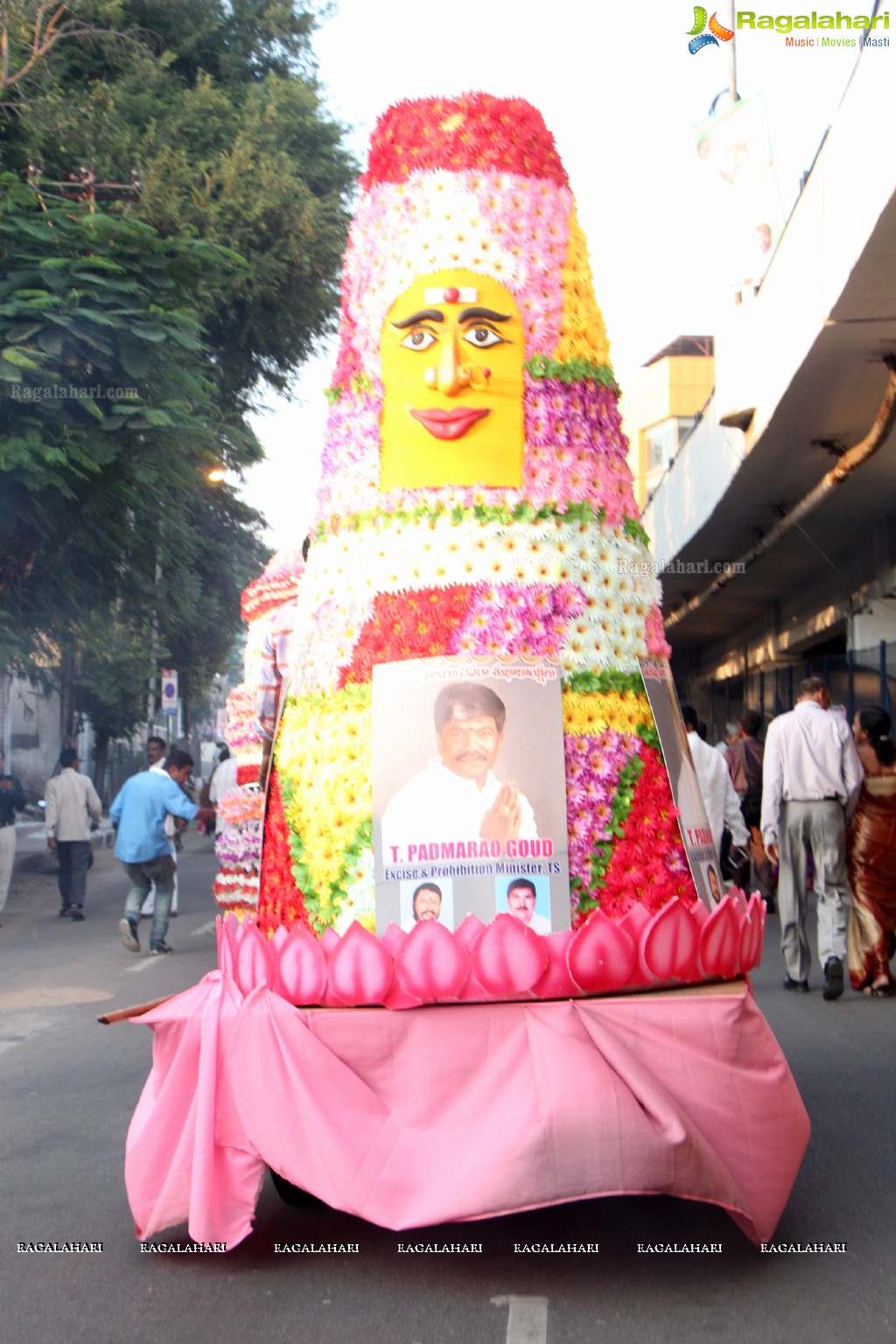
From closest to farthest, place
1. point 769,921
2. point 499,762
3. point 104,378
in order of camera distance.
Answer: point 499,762
point 104,378
point 769,921

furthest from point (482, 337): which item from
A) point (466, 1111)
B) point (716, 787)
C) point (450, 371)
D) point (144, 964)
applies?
point (144, 964)

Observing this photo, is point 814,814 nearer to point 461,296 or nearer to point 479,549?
point 479,549

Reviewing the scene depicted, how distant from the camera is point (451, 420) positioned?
5.18 m

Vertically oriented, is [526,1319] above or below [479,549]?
below

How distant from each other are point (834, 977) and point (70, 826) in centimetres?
872

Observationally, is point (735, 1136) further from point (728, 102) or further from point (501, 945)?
point (728, 102)

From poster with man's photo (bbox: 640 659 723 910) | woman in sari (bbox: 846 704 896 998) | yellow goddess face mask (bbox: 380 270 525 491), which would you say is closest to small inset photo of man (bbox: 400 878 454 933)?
poster with man's photo (bbox: 640 659 723 910)

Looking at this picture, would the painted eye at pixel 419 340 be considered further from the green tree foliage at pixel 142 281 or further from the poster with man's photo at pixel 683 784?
the green tree foliage at pixel 142 281

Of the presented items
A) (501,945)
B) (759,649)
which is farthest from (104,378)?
(759,649)

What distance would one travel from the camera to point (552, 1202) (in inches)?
168

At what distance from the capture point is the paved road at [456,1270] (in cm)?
408

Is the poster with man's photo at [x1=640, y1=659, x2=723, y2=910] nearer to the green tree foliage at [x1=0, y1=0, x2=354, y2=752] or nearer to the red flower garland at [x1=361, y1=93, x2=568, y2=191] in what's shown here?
the red flower garland at [x1=361, y1=93, x2=568, y2=191]

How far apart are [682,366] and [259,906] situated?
119 ft

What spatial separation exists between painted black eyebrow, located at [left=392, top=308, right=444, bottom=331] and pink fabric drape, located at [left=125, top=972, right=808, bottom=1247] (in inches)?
93.1
